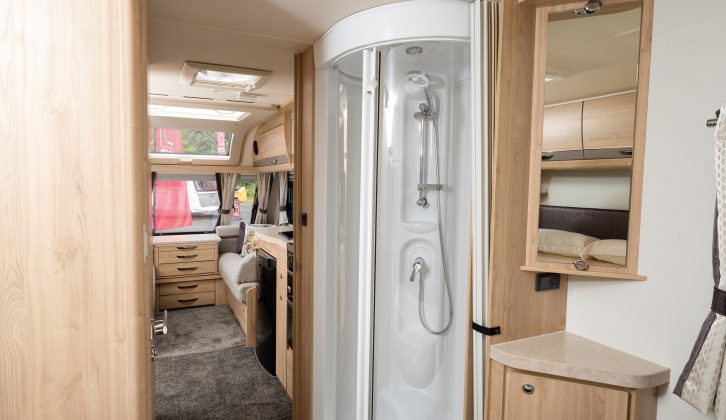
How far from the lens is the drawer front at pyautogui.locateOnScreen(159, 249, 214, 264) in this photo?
4980 mm

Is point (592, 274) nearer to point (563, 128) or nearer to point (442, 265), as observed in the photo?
point (563, 128)

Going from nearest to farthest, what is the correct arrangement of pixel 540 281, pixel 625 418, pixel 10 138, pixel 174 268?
pixel 10 138 → pixel 625 418 → pixel 540 281 → pixel 174 268

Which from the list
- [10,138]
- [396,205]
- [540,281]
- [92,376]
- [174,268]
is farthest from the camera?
[174,268]

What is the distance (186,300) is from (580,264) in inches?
180

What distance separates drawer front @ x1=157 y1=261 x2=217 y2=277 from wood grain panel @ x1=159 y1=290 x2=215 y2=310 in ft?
0.81

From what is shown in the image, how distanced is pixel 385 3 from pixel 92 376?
174cm

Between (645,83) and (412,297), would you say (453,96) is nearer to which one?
(645,83)

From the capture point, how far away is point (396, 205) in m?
2.17

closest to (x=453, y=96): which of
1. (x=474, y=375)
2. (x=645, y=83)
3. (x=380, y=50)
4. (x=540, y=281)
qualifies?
(x=380, y=50)

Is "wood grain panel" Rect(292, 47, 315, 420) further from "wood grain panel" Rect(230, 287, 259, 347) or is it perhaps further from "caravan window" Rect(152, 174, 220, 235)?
"caravan window" Rect(152, 174, 220, 235)

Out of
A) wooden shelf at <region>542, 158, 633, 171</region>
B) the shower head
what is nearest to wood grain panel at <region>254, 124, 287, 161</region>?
the shower head

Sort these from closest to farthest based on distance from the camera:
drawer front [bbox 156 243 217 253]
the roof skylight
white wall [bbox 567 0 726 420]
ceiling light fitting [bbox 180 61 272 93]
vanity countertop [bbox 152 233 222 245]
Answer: white wall [bbox 567 0 726 420]
ceiling light fitting [bbox 180 61 272 93]
the roof skylight
drawer front [bbox 156 243 217 253]
vanity countertop [bbox 152 233 222 245]

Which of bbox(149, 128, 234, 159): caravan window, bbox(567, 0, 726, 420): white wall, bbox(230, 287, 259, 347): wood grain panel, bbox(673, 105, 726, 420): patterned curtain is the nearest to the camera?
bbox(673, 105, 726, 420): patterned curtain

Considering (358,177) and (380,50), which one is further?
(358,177)
